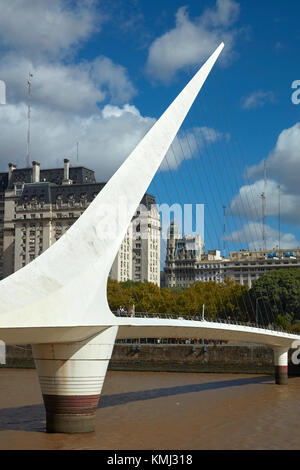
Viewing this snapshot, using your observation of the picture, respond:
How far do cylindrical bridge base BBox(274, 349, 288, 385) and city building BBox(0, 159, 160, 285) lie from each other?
4371 centimetres

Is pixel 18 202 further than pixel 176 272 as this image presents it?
No

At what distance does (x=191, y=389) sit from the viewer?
30.9 metres

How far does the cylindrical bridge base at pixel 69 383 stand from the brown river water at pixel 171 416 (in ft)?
1.12

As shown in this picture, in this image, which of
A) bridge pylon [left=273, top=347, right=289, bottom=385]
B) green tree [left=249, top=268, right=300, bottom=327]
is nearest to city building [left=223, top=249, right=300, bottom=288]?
green tree [left=249, top=268, right=300, bottom=327]

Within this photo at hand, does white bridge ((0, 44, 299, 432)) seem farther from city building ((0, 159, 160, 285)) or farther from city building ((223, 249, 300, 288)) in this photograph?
city building ((223, 249, 300, 288))

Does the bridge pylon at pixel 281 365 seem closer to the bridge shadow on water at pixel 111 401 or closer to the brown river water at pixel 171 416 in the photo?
the brown river water at pixel 171 416

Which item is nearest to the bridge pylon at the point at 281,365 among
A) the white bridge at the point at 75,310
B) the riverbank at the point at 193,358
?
the riverbank at the point at 193,358

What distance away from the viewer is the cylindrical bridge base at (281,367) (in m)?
35.6

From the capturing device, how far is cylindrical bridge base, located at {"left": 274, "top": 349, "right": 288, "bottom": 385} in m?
35.6

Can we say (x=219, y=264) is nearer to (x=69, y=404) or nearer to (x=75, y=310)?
(x=69, y=404)

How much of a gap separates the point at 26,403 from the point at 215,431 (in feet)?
25.8

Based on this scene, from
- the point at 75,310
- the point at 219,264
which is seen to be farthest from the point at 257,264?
the point at 75,310
